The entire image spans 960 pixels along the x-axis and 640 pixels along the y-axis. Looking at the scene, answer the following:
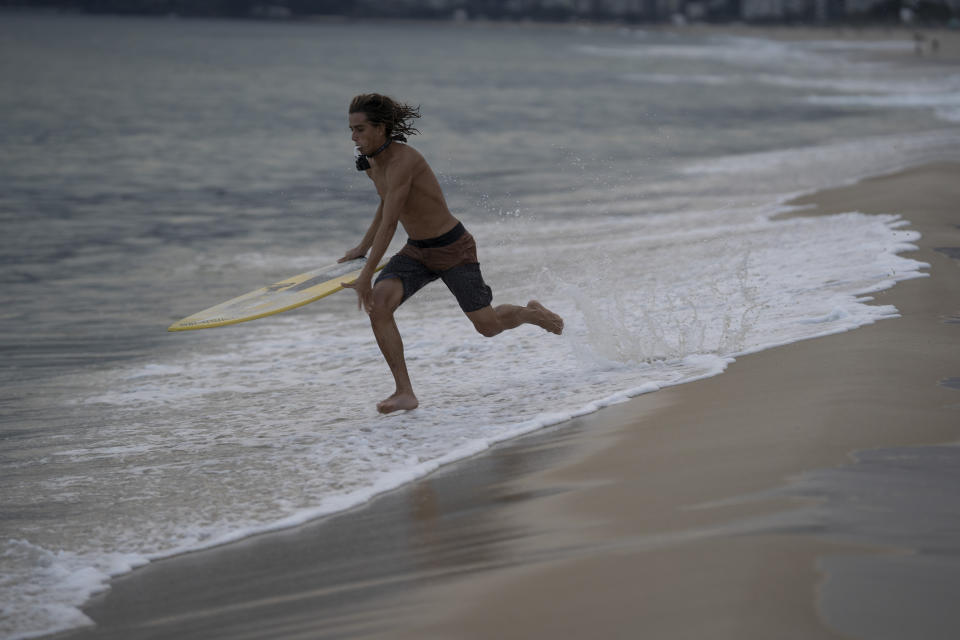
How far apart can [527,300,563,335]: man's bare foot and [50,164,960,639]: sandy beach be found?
1.17 m

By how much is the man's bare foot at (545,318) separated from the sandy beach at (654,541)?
1.17 metres

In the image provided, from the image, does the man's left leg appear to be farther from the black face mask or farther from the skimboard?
the black face mask

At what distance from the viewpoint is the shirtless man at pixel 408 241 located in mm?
5387

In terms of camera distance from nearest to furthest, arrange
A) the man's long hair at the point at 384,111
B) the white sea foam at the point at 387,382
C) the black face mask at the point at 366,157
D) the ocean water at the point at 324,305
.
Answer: the white sea foam at the point at 387,382
the ocean water at the point at 324,305
the man's long hair at the point at 384,111
the black face mask at the point at 366,157

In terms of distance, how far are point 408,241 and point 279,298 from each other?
1.11 meters

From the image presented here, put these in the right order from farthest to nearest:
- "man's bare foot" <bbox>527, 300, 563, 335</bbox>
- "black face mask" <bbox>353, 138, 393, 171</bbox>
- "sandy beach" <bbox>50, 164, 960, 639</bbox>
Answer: "man's bare foot" <bbox>527, 300, 563, 335</bbox> < "black face mask" <bbox>353, 138, 393, 171</bbox> < "sandy beach" <bbox>50, 164, 960, 639</bbox>

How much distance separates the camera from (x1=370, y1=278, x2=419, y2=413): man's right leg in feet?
18.1

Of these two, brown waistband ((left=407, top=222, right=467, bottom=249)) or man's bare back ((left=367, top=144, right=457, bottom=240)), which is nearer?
man's bare back ((left=367, top=144, right=457, bottom=240))

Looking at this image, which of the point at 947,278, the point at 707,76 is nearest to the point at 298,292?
the point at 947,278

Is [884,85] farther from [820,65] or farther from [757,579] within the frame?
[757,579]

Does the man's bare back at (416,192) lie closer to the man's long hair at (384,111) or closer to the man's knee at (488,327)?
the man's long hair at (384,111)

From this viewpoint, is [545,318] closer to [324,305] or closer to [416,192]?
[416,192]

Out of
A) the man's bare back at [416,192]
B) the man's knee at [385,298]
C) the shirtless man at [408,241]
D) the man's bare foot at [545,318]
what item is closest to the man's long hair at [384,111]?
the shirtless man at [408,241]

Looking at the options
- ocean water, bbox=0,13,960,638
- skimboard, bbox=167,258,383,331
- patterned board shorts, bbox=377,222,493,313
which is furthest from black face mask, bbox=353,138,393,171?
ocean water, bbox=0,13,960,638
